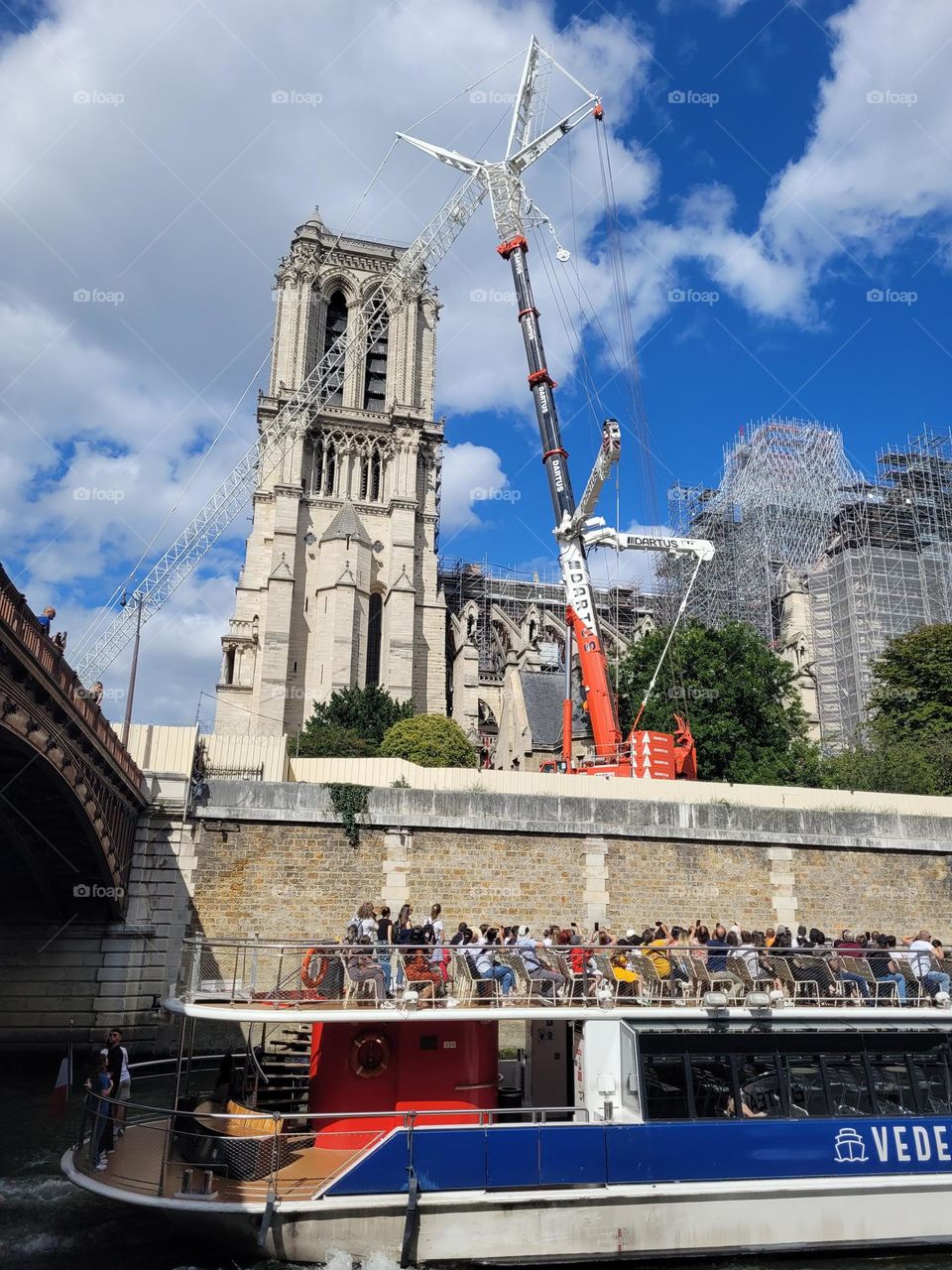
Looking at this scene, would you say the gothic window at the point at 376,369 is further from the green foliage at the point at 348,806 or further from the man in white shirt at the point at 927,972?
the man in white shirt at the point at 927,972

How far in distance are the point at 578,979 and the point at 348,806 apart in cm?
1128

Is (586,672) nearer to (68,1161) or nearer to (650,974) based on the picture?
(650,974)

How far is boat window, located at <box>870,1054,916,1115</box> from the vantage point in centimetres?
1133

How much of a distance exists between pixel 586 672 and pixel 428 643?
28.0 metres

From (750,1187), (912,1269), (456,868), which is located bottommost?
(912,1269)

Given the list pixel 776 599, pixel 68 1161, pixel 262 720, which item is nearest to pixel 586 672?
pixel 68 1161

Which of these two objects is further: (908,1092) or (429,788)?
(429,788)

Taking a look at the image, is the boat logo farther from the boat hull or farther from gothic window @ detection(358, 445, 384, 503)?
gothic window @ detection(358, 445, 384, 503)

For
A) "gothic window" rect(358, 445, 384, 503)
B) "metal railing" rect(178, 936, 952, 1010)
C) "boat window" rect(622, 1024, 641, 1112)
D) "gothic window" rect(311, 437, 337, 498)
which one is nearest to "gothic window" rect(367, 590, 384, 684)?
"gothic window" rect(358, 445, 384, 503)

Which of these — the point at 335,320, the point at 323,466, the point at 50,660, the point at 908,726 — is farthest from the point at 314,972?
the point at 335,320

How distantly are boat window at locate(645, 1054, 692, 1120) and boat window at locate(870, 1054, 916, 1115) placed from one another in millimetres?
2425

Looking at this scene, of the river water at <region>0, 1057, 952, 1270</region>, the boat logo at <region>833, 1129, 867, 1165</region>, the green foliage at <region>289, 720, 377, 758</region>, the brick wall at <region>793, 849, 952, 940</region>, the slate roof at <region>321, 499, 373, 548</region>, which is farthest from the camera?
the slate roof at <region>321, 499, 373, 548</region>

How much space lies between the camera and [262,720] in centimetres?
5194

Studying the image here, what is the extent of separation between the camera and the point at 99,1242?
10.7 metres
